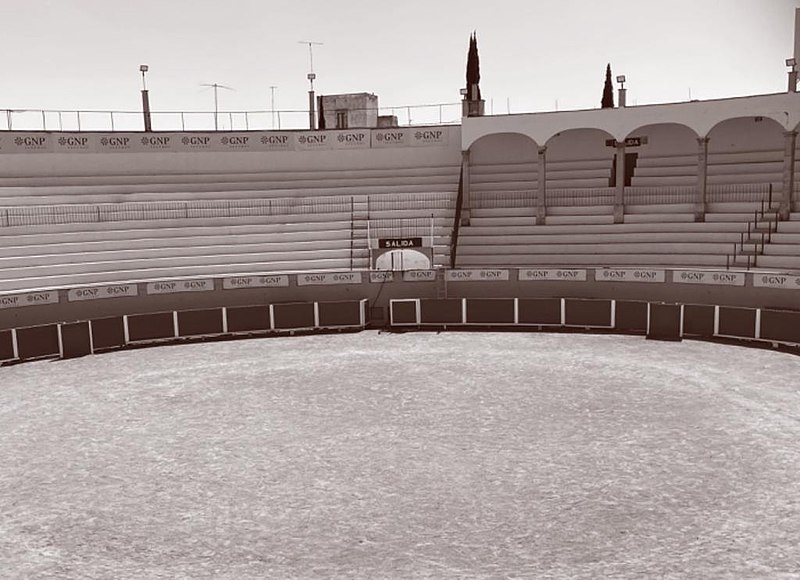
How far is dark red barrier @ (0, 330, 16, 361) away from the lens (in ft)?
70.4

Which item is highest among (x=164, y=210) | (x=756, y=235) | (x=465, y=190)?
(x=465, y=190)

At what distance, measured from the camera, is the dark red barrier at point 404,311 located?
1019 inches

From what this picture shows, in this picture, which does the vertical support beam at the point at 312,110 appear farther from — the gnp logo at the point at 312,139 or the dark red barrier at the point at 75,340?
the dark red barrier at the point at 75,340

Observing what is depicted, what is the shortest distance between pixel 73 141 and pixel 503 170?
22.1 metres

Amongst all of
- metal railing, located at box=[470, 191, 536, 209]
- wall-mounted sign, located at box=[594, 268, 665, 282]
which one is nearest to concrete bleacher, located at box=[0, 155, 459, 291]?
metal railing, located at box=[470, 191, 536, 209]

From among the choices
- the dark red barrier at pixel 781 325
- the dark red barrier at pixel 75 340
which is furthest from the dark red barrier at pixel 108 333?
the dark red barrier at pixel 781 325

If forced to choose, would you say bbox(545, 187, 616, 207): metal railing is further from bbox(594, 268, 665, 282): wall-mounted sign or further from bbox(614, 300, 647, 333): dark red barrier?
bbox(614, 300, 647, 333): dark red barrier

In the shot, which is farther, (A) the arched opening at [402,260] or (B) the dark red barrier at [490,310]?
(A) the arched opening at [402,260]

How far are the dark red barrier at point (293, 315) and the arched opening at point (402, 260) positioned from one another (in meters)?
4.65

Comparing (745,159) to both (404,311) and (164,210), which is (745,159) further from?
(164,210)

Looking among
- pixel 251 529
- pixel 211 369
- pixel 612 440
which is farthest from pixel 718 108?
pixel 251 529

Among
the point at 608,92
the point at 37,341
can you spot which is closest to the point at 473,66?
the point at 608,92

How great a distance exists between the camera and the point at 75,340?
2252 cm

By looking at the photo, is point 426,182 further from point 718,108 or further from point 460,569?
point 460,569
